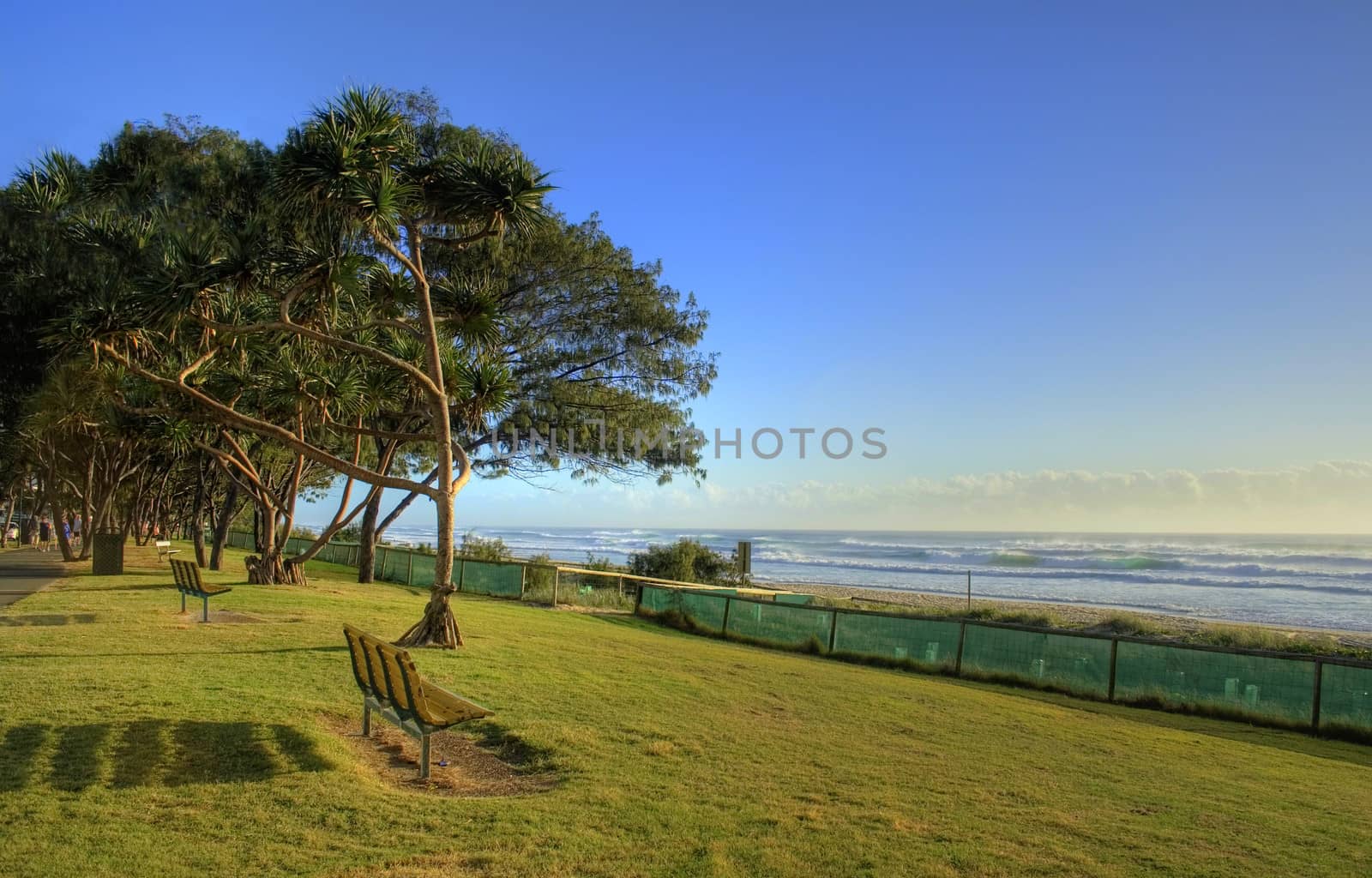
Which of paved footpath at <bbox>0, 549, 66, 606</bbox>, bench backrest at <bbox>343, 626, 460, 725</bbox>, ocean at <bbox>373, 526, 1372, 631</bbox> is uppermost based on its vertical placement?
bench backrest at <bbox>343, 626, 460, 725</bbox>

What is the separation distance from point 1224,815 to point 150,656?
918 centimetres

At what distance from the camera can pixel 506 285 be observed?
2295 centimetres

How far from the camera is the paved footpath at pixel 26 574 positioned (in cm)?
1482

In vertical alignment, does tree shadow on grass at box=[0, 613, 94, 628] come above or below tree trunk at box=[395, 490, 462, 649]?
below

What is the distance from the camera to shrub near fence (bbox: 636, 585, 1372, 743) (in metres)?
11.2

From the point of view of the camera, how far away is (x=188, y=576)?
491 inches

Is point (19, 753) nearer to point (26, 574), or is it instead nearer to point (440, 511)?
point (440, 511)

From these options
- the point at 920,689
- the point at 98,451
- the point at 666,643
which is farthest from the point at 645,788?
the point at 98,451

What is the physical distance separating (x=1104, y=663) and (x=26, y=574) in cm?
2108

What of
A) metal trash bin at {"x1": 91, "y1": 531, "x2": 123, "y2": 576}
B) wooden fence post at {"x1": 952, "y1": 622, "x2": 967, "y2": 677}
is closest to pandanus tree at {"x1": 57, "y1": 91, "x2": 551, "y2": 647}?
wooden fence post at {"x1": 952, "y1": 622, "x2": 967, "y2": 677}

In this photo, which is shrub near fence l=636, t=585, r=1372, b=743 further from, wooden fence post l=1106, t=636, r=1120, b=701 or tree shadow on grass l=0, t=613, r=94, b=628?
tree shadow on grass l=0, t=613, r=94, b=628

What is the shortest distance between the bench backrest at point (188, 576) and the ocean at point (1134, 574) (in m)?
37.5

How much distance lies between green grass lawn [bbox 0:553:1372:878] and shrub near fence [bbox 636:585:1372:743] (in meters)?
0.66

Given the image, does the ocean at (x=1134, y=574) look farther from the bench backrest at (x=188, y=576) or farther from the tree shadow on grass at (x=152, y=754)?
the tree shadow on grass at (x=152, y=754)
